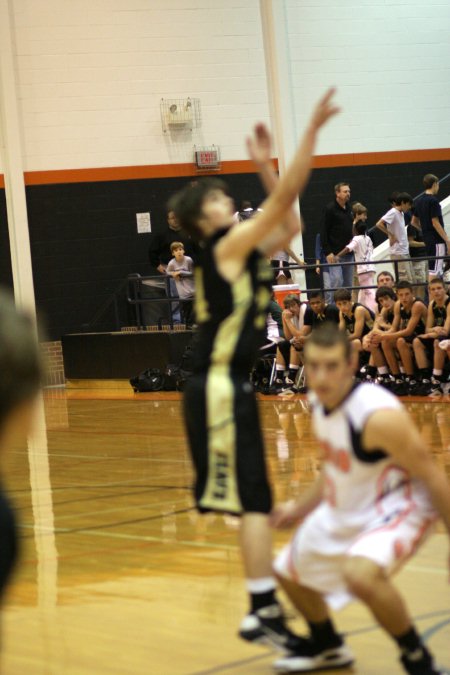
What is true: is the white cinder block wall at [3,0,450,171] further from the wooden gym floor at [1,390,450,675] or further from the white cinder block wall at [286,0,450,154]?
the wooden gym floor at [1,390,450,675]

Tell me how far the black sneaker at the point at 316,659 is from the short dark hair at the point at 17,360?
231 centimetres

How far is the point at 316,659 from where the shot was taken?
3.69m

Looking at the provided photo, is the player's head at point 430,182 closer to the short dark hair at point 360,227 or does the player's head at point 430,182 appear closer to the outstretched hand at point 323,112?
the short dark hair at point 360,227

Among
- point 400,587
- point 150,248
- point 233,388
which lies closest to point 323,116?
point 233,388

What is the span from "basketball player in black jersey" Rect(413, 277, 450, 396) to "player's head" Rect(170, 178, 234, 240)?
24.2 ft

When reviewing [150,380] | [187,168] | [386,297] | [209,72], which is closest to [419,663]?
[386,297]

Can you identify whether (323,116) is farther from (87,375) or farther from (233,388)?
(87,375)

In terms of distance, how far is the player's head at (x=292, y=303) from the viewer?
41.7 feet

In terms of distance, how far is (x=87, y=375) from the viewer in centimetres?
1659

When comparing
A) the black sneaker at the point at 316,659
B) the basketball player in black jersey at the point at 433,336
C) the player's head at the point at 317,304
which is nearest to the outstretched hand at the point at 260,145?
the black sneaker at the point at 316,659

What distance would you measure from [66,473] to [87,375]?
7.92m

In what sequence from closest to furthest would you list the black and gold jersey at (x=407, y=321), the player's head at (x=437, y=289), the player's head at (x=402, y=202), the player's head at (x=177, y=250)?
the player's head at (x=437, y=289), the black and gold jersey at (x=407, y=321), the player's head at (x=402, y=202), the player's head at (x=177, y=250)

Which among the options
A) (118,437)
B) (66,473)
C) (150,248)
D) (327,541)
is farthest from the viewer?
(150,248)

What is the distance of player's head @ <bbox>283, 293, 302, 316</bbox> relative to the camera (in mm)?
12711
